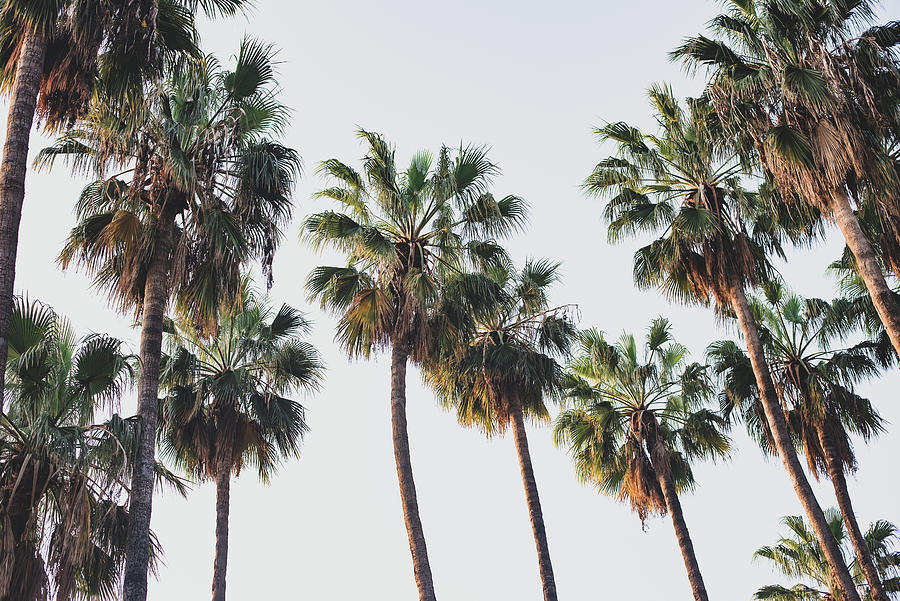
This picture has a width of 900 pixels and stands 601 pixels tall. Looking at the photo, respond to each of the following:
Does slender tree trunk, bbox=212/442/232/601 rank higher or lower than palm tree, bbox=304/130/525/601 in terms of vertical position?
lower

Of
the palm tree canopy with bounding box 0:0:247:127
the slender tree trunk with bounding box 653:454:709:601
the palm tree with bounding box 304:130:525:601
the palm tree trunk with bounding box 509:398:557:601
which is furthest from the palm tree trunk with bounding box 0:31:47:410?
the slender tree trunk with bounding box 653:454:709:601

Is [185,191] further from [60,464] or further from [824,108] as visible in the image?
[824,108]

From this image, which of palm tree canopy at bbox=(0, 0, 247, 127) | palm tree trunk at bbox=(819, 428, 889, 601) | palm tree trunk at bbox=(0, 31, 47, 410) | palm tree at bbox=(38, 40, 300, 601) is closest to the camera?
palm tree trunk at bbox=(0, 31, 47, 410)

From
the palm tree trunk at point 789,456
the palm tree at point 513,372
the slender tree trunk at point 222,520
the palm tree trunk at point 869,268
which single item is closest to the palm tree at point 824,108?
the palm tree trunk at point 869,268

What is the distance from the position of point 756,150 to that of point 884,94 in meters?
2.33

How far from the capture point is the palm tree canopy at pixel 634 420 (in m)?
23.4

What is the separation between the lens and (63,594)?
11.0 m

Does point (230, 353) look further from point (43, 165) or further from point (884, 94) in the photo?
point (884, 94)

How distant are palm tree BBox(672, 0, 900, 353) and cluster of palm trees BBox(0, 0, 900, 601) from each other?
0.17 ft

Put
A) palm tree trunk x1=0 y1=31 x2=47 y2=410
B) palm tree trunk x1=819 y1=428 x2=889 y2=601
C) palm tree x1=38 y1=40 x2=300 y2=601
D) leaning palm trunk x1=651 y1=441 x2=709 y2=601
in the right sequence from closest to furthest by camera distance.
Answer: palm tree trunk x1=0 y1=31 x2=47 y2=410, palm tree x1=38 y1=40 x2=300 y2=601, palm tree trunk x1=819 y1=428 x2=889 y2=601, leaning palm trunk x1=651 y1=441 x2=709 y2=601

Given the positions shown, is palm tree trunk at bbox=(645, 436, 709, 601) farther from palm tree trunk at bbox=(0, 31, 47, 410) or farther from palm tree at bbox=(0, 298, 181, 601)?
palm tree trunk at bbox=(0, 31, 47, 410)

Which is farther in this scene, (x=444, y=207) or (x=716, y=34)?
(x=444, y=207)

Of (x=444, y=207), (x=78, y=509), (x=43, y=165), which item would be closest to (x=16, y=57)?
(x=43, y=165)

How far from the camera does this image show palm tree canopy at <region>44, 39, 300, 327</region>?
13398 mm
